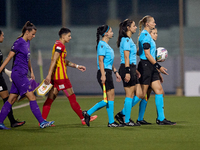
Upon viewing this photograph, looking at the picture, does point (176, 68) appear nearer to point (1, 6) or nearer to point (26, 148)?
point (1, 6)

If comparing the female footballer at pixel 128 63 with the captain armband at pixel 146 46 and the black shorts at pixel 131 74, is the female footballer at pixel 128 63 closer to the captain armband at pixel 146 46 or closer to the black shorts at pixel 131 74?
the black shorts at pixel 131 74

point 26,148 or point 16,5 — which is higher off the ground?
point 16,5

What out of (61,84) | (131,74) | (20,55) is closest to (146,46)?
(131,74)

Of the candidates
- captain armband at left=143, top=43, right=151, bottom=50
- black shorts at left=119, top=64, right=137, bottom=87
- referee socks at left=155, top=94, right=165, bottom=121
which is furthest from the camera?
referee socks at left=155, top=94, right=165, bottom=121

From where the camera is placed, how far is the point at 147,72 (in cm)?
701

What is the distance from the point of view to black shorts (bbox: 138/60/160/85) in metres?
7.02

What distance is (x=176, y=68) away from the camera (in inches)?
754

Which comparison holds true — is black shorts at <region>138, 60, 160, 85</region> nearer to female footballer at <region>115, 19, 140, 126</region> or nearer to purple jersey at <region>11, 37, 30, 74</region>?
female footballer at <region>115, 19, 140, 126</region>

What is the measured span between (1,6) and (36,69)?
643cm

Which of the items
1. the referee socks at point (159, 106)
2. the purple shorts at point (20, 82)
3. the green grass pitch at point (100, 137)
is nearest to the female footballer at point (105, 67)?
the green grass pitch at point (100, 137)

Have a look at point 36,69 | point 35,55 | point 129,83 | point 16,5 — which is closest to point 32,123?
point 129,83

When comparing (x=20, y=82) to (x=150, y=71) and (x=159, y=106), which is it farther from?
(x=159, y=106)

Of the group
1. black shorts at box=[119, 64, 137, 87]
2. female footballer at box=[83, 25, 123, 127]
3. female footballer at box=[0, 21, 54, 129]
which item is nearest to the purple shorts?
female footballer at box=[0, 21, 54, 129]

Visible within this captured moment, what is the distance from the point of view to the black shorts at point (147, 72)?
7.02 meters
